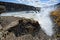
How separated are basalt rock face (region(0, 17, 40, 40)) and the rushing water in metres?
0.06

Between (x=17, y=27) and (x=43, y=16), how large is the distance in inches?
12.5

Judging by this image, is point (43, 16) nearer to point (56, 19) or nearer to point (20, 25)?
point (56, 19)

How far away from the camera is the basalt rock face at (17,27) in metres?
1.48

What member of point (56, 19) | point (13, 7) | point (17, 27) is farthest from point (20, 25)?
point (56, 19)

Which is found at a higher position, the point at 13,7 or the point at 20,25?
the point at 13,7

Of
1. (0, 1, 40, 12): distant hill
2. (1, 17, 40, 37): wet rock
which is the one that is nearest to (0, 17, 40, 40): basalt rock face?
(1, 17, 40, 37): wet rock

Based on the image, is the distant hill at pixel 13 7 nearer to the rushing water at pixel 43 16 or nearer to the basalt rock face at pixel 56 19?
the rushing water at pixel 43 16

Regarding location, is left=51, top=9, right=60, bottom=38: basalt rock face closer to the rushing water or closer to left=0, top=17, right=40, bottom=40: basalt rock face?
the rushing water

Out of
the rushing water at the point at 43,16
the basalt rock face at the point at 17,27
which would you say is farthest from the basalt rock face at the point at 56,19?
the basalt rock face at the point at 17,27

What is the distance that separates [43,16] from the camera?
163 centimetres

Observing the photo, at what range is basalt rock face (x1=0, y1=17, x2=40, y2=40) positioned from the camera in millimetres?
1480

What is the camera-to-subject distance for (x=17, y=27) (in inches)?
59.9

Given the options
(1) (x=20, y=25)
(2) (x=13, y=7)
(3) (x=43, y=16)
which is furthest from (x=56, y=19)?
(2) (x=13, y=7)

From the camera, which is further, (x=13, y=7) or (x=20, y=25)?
(x=13, y=7)
